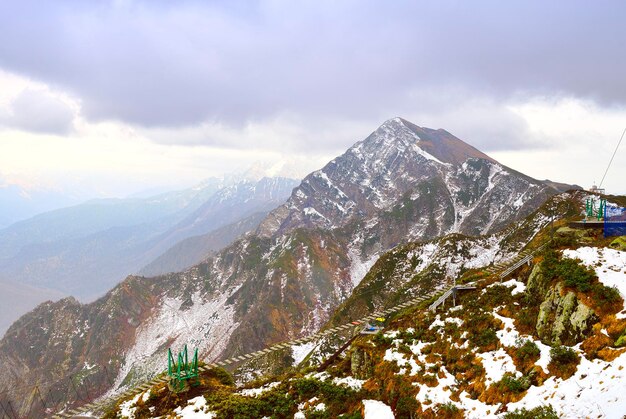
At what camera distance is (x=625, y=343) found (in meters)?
18.8

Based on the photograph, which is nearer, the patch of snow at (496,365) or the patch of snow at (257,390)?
the patch of snow at (496,365)

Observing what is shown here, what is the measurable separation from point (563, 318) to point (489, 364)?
18.2ft

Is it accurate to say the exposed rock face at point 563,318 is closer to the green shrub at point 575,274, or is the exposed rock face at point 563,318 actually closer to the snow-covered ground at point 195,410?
the green shrub at point 575,274

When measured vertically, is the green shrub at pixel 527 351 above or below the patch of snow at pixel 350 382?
above

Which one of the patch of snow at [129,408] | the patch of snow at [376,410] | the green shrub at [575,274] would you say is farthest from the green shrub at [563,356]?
the patch of snow at [129,408]

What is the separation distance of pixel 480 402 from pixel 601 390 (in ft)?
19.9

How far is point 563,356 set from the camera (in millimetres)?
20297

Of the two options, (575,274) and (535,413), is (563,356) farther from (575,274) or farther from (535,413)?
(575,274)

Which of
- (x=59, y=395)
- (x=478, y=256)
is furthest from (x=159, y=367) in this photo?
(x=478, y=256)

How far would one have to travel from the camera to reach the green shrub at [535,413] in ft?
53.9

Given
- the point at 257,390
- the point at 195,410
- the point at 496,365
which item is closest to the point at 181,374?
the point at 195,410

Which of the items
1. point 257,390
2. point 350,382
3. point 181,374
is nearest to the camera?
point 350,382

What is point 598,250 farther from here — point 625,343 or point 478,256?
point 478,256

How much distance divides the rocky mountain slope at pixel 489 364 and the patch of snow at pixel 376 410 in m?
0.08
